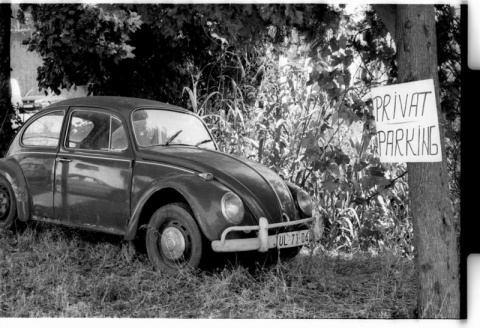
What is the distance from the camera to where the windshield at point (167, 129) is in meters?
4.30

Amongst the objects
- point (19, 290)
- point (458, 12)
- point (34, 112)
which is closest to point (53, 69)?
point (34, 112)

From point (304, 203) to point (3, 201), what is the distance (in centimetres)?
226

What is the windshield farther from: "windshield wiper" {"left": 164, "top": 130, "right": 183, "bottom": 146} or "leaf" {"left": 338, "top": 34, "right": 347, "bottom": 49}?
"leaf" {"left": 338, "top": 34, "right": 347, "bottom": 49}

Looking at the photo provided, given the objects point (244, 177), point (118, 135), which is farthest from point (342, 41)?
point (118, 135)

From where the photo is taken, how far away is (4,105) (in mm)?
4926

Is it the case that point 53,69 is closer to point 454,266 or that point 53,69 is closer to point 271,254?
point 271,254

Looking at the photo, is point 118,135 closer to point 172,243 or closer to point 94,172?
point 94,172

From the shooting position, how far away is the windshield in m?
4.30

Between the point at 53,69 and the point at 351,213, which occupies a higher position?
the point at 53,69

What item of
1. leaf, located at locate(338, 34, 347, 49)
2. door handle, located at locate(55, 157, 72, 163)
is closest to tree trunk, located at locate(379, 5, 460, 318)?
leaf, located at locate(338, 34, 347, 49)

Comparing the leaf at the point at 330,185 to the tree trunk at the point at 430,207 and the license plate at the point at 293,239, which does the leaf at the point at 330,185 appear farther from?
the tree trunk at the point at 430,207

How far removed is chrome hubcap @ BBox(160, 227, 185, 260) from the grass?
136 mm

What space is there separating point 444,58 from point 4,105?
10.6 feet

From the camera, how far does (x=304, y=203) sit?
417 centimetres
